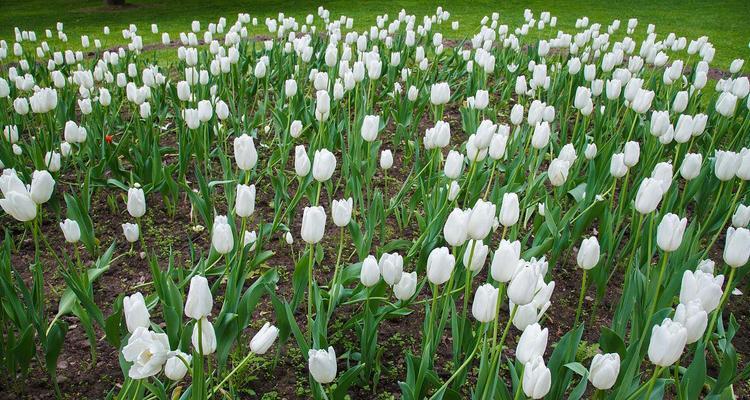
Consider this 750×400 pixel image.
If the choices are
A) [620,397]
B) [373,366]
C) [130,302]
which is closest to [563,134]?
[373,366]

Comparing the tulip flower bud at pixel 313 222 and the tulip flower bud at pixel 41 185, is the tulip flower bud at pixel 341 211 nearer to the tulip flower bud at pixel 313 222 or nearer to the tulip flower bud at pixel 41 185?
the tulip flower bud at pixel 313 222

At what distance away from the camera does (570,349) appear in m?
1.82

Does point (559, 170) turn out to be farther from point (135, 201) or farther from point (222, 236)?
point (135, 201)

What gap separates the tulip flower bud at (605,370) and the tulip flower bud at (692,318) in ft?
0.61

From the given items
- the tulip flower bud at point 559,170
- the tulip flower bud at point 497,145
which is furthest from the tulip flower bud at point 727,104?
the tulip flower bud at point 497,145

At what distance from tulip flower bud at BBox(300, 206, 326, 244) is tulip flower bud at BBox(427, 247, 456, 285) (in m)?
0.35

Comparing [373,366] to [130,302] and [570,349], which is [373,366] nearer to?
[570,349]

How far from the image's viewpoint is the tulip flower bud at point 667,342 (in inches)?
55.5

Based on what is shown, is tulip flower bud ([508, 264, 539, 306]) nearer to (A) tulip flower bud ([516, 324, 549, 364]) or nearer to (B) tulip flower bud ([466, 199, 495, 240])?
(A) tulip flower bud ([516, 324, 549, 364])

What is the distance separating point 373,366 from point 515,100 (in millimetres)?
3939

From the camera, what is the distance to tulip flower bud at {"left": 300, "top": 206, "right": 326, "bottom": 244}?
1871 millimetres

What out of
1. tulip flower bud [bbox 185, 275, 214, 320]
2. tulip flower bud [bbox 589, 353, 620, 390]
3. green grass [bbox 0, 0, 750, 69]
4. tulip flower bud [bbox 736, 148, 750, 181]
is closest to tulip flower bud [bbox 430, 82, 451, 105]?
tulip flower bud [bbox 736, 148, 750, 181]

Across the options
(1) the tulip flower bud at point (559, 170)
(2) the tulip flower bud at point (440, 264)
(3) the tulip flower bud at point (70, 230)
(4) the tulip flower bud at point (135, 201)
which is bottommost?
(3) the tulip flower bud at point (70, 230)

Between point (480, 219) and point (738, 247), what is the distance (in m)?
0.76
